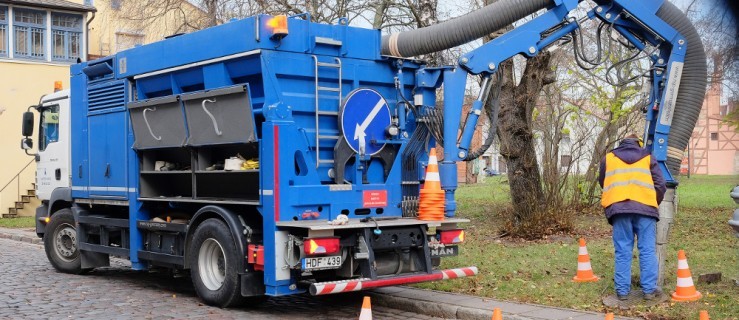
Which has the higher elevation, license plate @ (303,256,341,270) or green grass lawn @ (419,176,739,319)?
license plate @ (303,256,341,270)

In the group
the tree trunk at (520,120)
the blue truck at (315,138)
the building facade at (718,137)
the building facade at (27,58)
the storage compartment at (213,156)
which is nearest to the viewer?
the building facade at (718,137)

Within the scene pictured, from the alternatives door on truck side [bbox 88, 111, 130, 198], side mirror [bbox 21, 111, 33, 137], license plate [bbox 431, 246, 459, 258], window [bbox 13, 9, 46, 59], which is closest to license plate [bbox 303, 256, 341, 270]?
license plate [bbox 431, 246, 459, 258]

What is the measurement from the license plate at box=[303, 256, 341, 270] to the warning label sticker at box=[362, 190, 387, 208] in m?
0.93

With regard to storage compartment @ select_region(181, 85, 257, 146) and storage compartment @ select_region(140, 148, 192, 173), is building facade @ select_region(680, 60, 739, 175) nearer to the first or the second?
storage compartment @ select_region(181, 85, 257, 146)

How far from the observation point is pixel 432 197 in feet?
27.8

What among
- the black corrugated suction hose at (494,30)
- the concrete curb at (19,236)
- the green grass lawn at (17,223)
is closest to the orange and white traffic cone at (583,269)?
the black corrugated suction hose at (494,30)

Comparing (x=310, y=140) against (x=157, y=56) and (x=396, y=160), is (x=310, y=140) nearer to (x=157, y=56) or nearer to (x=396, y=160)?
(x=396, y=160)

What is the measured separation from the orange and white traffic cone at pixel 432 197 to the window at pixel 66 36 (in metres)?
24.7

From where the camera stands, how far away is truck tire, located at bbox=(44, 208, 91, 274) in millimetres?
11875

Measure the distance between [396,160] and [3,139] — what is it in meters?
23.5

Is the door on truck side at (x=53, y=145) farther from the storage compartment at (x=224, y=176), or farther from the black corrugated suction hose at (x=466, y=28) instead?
the black corrugated suction hose at (x=466, y=28)

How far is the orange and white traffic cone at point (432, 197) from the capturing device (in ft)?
27.8

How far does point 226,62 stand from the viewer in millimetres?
8508

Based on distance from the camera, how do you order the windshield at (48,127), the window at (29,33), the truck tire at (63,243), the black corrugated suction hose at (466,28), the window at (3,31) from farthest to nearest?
the window at (29,33), the window at (3,31), the windshield at (48,127), the truck tire at (63,243), the black corrugated suction hose at (466,28)
